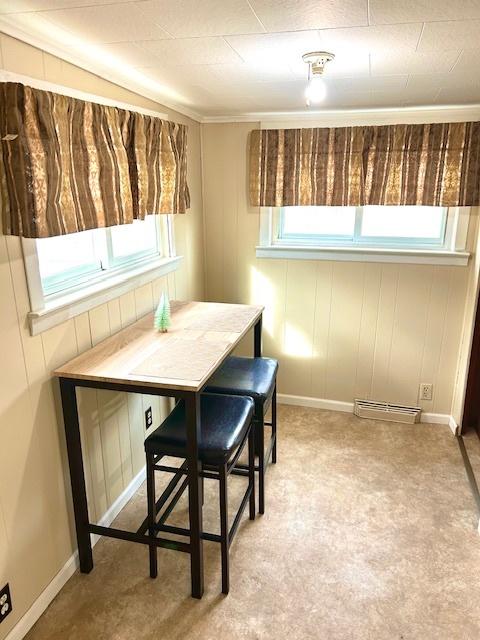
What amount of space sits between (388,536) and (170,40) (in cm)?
246

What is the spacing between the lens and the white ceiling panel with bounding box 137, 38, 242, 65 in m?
1.69

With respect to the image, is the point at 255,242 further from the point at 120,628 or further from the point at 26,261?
the point at 120,628

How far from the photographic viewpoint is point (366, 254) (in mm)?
3279

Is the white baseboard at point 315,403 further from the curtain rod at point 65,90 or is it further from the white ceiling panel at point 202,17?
the white ceiling panel at point 202,17

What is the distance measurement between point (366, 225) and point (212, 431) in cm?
205

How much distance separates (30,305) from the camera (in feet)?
5.73

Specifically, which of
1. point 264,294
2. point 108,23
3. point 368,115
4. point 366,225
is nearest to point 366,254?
point 366,225

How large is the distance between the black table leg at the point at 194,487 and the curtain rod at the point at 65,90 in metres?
1.29

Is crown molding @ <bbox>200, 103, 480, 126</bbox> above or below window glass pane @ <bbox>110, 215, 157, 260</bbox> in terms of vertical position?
above

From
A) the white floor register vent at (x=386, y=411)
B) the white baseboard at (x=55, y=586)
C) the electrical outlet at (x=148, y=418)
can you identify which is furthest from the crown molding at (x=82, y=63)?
the white floor register vent at (x=386, y=411)

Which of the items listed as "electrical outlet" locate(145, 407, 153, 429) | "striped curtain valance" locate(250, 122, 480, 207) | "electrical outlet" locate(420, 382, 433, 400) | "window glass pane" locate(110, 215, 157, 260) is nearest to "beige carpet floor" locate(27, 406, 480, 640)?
"electrical outlet" locate(145, 407, 153, 429)

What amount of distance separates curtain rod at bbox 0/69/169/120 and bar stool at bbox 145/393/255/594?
146 cm

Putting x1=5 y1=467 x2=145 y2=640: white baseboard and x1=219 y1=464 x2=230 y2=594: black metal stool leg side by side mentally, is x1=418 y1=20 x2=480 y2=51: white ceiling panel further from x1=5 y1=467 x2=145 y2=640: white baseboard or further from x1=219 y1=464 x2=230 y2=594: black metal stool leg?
x1=5 y1=467 x2=145 y2=640: white baseboard

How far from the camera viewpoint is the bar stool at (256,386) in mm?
2469
